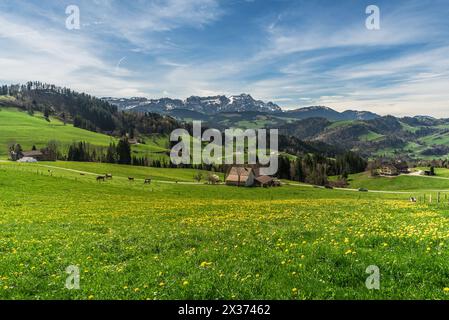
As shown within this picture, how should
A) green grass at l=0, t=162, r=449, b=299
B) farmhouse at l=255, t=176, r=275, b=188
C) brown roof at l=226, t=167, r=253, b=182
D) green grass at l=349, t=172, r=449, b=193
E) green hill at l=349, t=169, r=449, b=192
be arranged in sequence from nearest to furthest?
green grass at l=0, t=162, r=449, b=299 < brown roof at l=226, t=167, r=253, b=182 < green grass at l=349, t=172, r=449, b=193 < green hill at l=349, t=169, r=449, b=192 < farmhouse at l=255, t=176, r=275, b=188

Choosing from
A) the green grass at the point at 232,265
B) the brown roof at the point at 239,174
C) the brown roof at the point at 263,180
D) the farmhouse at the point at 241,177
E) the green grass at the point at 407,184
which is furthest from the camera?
the brown roof at the point at 263,180

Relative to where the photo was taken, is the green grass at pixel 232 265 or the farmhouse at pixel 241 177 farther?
the farmhouse at pixel 241 177

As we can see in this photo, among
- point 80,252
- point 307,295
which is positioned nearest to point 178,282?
point 307,295

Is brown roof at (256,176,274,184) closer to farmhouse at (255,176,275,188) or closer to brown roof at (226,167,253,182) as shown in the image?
farmhouse at (255,176,275,188)

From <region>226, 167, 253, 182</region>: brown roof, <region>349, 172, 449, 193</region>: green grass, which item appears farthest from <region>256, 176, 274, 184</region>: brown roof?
<region>349, 172, 449, 193</region>: green grass

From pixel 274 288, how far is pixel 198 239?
8727mm

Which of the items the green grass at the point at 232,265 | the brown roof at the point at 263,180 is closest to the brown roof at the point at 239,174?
the brown roof at the point at 263,180

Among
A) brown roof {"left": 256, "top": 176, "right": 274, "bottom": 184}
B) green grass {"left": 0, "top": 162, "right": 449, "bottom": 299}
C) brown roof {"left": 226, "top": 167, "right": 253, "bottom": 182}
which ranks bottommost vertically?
brown roof {"left": 256, "top": 176, "right": 274, "bottom": 184}

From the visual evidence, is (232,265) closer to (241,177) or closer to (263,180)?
(241,177)

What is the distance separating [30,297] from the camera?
9.25 m

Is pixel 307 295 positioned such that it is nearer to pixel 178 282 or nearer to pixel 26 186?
pixel 178 282

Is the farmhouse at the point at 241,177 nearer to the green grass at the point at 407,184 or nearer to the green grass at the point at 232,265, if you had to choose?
the green grass at the point at 407,184

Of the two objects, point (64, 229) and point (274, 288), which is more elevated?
point (274, 288)

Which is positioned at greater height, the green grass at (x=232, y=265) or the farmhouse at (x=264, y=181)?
the green grass at (x=232, y=265)
